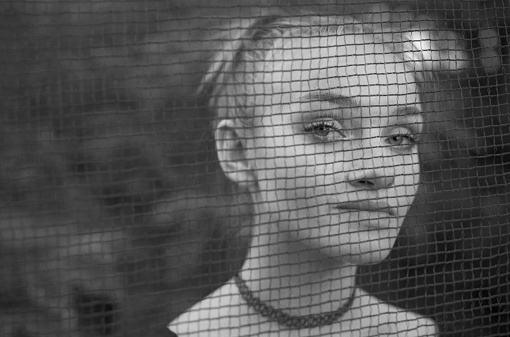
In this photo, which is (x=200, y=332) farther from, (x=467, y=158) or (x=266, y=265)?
(x=467, y=158)

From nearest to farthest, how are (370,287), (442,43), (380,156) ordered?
(380,156)
(442,43)
(370,287)

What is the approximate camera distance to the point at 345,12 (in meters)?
0.92

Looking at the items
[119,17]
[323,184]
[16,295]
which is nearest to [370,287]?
[323,184]

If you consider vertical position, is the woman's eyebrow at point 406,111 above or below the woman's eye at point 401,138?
above

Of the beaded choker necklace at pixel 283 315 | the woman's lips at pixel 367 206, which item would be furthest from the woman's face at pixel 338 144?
the beaded choker necklace at pixel 283 315

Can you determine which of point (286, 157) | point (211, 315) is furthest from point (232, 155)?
point (211, 315)

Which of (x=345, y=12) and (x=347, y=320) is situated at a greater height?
(x=345, y=12)

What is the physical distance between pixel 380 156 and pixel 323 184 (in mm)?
75

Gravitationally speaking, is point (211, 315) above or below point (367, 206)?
below

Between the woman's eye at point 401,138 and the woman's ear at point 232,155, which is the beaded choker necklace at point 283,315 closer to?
the woman's ear at point 232,155

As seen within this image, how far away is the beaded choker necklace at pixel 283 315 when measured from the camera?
92 cm

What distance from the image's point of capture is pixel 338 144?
0.84m

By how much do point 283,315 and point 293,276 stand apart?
0.05 meters

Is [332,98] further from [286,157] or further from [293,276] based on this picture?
[293,276]
